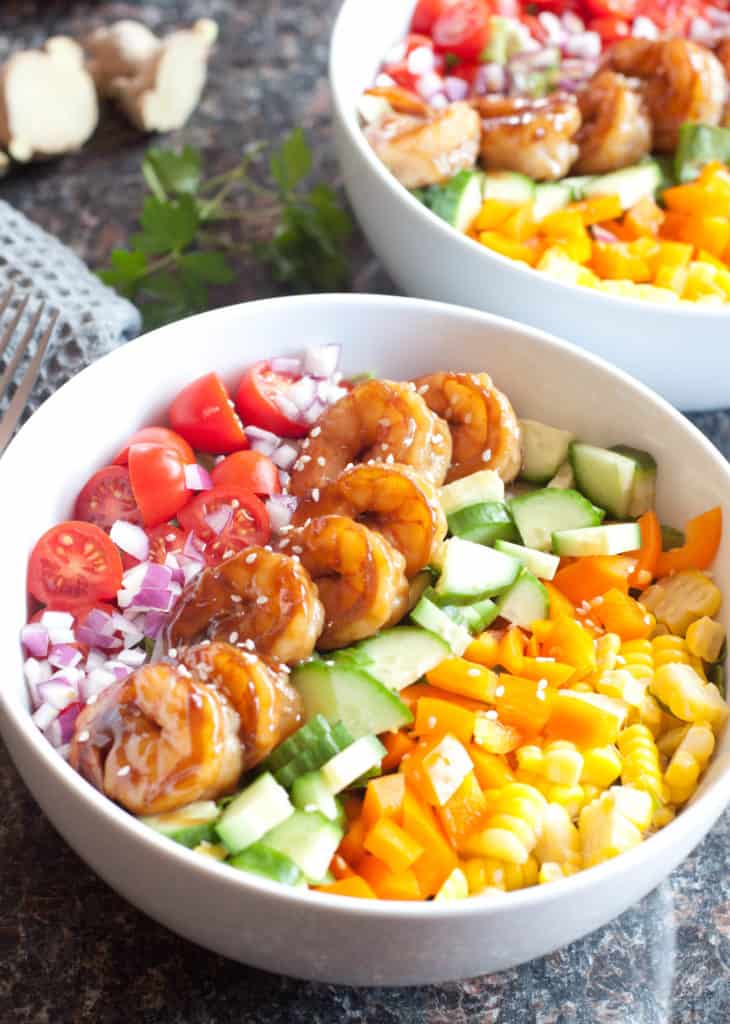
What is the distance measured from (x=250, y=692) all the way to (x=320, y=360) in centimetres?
80

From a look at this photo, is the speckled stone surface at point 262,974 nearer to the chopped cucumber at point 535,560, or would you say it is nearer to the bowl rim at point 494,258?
the chopped cucumber at point 535,560

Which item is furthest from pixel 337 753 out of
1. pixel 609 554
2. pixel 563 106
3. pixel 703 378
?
pixel 563 106

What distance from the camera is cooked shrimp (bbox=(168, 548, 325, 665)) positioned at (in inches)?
72.8

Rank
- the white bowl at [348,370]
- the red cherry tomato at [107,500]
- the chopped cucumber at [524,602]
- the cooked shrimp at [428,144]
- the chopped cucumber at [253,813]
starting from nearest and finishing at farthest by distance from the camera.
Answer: the white bowl at [348,370] < the chopped cucumber at [253,813] < the chopped cucumber at [524,602] < the red cherry tomato at [107,500] < the cooked shrimp at [428,144]

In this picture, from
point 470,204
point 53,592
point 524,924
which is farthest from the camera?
point 470,204

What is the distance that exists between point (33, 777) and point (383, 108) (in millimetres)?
1774

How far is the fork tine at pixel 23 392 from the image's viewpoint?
2158 mm

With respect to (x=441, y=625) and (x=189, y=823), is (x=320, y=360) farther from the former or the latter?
(x=189, y=823)

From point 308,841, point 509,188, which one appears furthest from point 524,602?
point 509,188

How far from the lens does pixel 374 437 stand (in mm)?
2162

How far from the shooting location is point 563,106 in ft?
9.14

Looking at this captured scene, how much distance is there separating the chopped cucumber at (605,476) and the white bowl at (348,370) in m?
0.06

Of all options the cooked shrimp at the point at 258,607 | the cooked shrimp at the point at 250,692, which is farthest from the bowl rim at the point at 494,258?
the cooked shrimp at the point at 250,692

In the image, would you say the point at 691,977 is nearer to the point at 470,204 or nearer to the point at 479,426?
Answer: the point at 479,426
